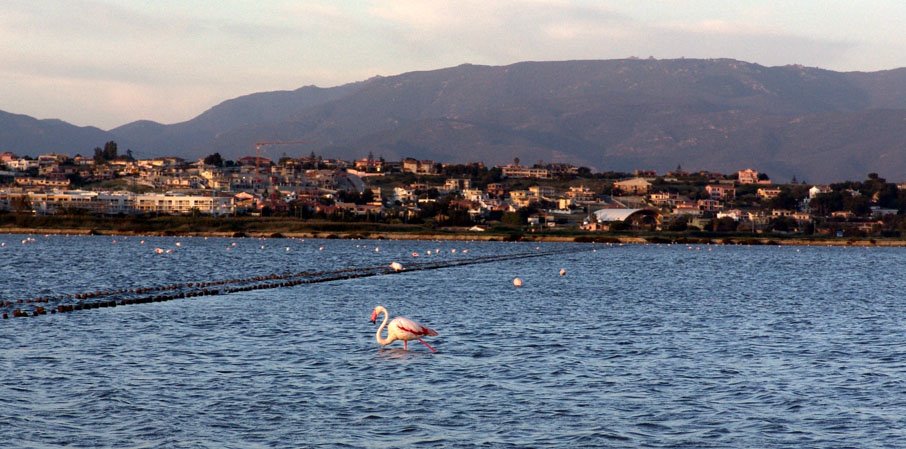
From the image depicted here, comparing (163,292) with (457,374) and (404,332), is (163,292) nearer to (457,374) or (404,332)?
(404,332)

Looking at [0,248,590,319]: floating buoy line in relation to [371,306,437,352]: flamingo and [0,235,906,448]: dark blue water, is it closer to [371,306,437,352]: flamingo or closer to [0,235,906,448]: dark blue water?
[0,235,906,448]: dark blue water

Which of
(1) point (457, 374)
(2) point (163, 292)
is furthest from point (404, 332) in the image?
(2) point (163, 292)

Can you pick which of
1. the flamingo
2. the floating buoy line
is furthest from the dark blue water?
the floating buoy line

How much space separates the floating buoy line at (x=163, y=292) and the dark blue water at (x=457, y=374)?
182cm

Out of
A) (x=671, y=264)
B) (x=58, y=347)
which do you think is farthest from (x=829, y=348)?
(x=671, y=264)

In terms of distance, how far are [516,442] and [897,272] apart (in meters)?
103

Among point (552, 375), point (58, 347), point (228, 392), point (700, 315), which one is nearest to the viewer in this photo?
point (228, 392)

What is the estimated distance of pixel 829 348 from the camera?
41.5m

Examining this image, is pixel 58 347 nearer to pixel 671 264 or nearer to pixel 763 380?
pixel 763 380

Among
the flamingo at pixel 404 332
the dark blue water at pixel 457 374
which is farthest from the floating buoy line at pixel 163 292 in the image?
the flamingo at pixel 404 332

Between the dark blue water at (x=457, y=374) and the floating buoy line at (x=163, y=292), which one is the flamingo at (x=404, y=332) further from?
the floating buoy line at (x=163, y=292)

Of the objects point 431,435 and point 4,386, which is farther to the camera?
point 4,386

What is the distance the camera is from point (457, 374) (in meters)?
32.3

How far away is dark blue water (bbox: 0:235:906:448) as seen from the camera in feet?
81.0
